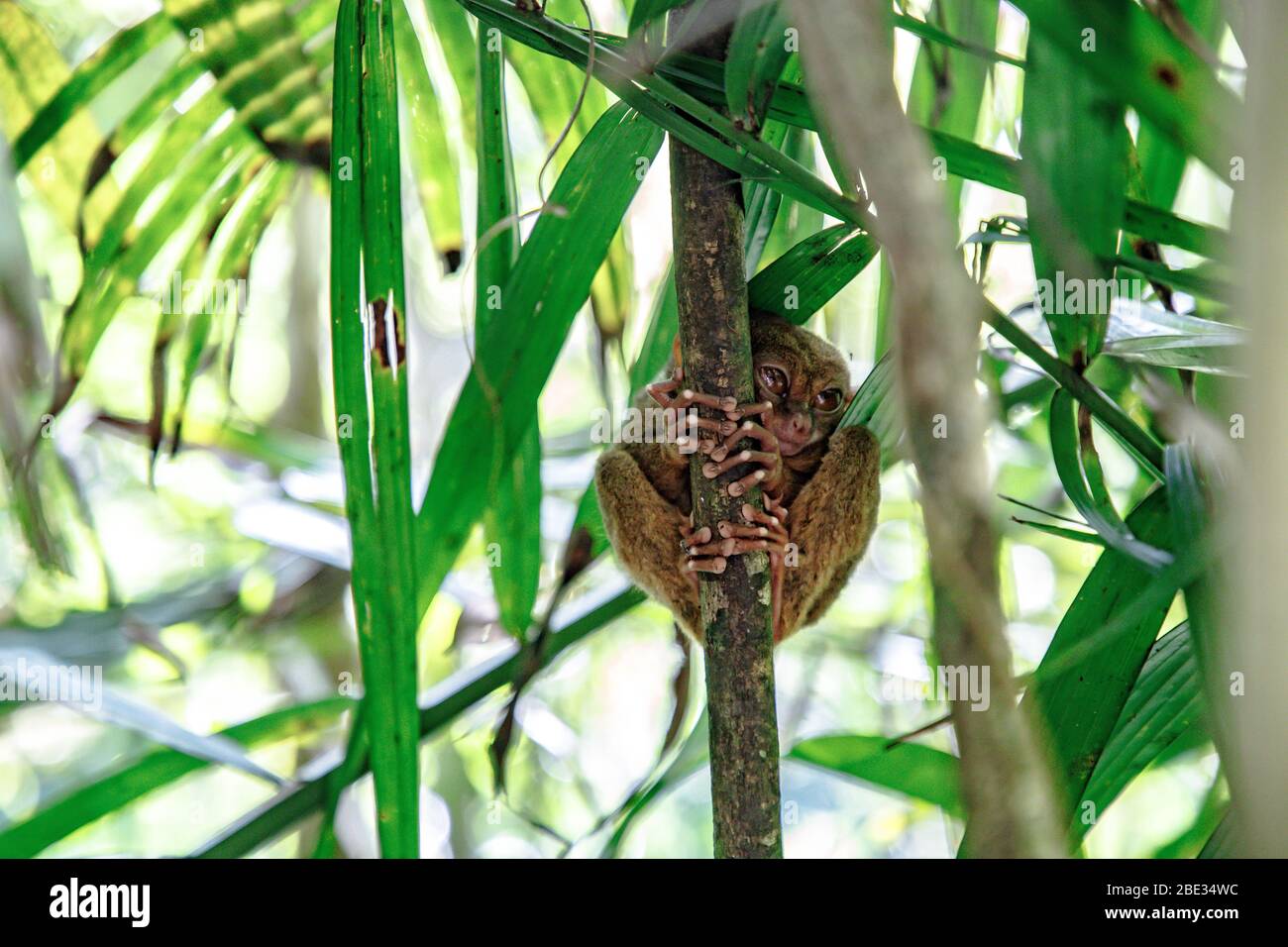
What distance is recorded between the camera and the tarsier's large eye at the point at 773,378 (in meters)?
2.54

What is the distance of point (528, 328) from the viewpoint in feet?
5.97

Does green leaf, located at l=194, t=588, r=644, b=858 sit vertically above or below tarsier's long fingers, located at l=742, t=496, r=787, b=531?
below

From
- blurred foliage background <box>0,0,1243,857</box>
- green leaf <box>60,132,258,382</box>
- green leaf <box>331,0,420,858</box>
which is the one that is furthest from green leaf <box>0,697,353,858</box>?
A: green leaf <box>60,132,258,382</box>

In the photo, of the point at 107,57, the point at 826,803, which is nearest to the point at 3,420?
the point at 107,57

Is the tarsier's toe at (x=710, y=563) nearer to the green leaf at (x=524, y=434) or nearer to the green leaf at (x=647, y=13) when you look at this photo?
the green leaf at (x=524, y=434)

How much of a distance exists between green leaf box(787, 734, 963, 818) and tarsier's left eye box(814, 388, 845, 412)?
800mm

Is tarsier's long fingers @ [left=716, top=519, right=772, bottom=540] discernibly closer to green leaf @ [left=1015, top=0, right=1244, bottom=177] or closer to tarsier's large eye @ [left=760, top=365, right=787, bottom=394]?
tarsier's large eye @ [left=760, top=365, right=787, bottom=394]

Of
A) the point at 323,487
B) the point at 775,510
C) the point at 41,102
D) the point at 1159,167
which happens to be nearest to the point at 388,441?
the point at 775,510

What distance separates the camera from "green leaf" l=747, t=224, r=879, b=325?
183cm

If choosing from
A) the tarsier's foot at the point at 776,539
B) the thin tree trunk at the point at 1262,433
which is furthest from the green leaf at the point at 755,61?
the thin tree trunk at the point at 1262,433

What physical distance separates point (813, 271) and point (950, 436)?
5.19 feet

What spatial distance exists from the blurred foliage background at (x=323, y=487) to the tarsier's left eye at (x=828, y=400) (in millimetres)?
129

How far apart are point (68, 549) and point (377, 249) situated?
2248 mm

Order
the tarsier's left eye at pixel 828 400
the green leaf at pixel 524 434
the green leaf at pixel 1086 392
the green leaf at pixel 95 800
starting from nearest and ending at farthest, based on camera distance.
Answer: the green leaf at pixel 1086 392
the green leaf at pixel 524 434
the green leaf at pixel 95 800
the tarsier's left eye at pixel 828 400
